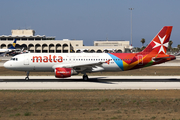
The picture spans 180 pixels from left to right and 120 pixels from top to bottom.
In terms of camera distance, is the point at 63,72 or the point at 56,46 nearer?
the point at 63,72

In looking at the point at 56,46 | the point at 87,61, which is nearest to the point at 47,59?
the point at 87,61

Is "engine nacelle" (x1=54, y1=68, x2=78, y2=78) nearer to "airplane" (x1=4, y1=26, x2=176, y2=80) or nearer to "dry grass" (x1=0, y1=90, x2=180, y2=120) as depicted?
"airplane" (x1=4, y1=26, x2=176, y2=80)

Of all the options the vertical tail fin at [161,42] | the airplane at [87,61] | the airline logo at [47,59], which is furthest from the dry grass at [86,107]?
the vertical tail fin at [161,42]

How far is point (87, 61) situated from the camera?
36.2 meters

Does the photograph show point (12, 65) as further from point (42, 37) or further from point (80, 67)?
point (42, 37)

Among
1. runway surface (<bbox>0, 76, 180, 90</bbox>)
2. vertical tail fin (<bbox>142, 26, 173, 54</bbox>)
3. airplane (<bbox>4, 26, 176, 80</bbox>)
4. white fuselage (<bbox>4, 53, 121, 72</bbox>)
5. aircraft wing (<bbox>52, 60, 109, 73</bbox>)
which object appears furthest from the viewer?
vertical tail fin (<bbox>142, 26, 173, 54</bbox>)

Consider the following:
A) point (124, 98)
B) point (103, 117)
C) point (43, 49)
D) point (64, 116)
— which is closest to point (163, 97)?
point (124, 98)

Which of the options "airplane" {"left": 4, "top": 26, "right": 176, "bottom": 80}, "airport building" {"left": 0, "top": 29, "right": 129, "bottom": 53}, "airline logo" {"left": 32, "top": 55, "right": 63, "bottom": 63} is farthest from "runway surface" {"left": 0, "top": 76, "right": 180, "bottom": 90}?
"airport building" {"left": 0, "top": 29, "right": 129, "bottom": 53}

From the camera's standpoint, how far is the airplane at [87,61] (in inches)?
1374

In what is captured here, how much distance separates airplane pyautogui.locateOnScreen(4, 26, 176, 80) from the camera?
3491 cm

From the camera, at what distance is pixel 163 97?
884 inches

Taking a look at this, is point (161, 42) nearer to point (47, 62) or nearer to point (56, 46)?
point (47, 62)

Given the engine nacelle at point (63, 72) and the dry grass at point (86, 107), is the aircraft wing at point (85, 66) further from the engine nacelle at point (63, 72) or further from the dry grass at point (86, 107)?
the dry grass at point (86, 107)

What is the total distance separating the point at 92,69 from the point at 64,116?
A: 19.7 m
